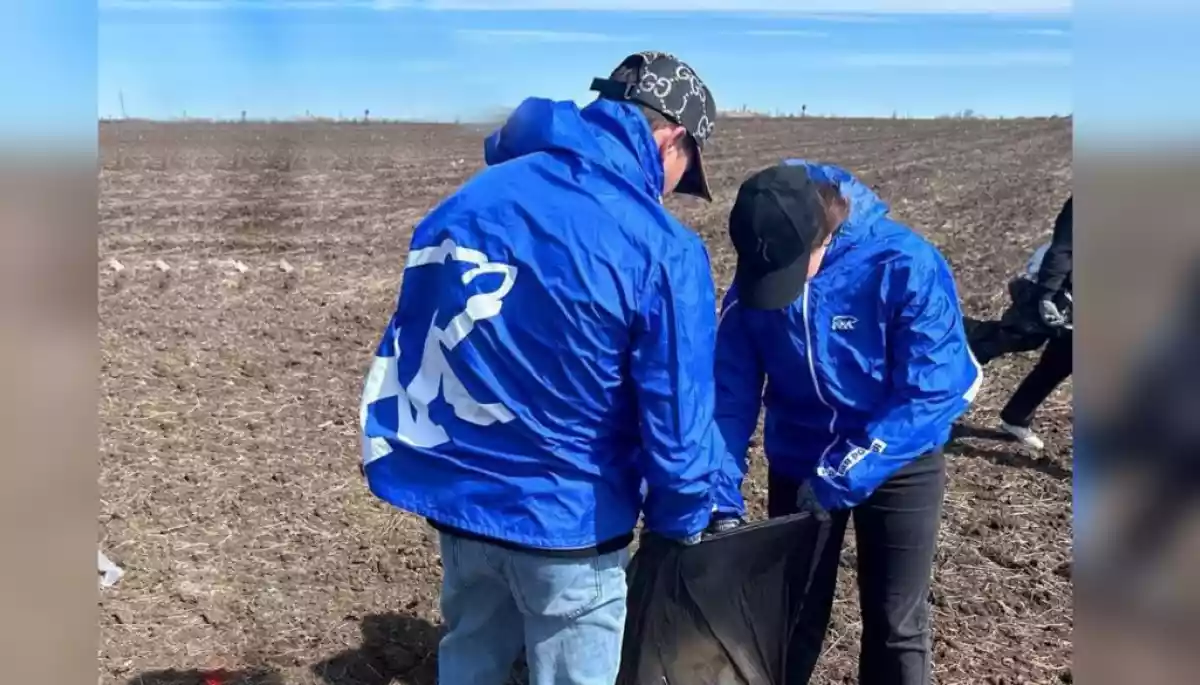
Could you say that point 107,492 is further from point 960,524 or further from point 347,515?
point 960,524

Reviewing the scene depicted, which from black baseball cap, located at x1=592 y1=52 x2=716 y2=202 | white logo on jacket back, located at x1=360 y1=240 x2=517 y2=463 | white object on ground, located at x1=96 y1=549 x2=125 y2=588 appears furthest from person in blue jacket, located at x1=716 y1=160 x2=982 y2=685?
white object on ground, located at x1=96 y1=549 x2=125 y2=588

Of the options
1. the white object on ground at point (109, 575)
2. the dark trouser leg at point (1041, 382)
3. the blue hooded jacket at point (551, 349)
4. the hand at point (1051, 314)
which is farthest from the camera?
the dark trouser leg at point (1041, 382)

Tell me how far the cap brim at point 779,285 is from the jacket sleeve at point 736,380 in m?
0.21

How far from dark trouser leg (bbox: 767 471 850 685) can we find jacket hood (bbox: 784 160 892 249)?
0.62m

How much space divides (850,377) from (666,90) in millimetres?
859

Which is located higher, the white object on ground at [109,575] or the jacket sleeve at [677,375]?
the jacket sleeve at [677,375]

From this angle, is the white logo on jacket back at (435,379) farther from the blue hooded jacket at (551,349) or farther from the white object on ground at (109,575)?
the white object on ground at (109,575)

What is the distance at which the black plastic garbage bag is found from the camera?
222cm

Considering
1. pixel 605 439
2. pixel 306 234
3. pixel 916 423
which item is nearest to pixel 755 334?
pixel 916 423

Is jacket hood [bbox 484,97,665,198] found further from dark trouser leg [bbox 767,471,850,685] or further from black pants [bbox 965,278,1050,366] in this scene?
black pants [bbox 965,278,1050,366]

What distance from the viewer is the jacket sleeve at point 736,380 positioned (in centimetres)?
253

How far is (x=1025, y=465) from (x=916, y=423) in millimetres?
3015

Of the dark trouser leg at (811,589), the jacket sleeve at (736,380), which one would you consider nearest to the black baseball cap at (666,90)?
the jacket sleeve at (736,380)

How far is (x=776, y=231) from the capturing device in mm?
2197
